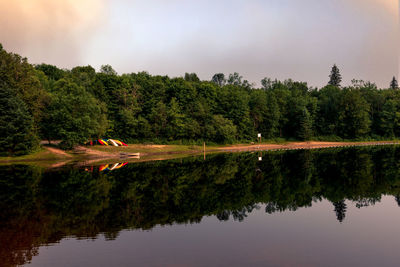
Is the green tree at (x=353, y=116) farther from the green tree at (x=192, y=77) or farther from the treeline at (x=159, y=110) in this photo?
the green tree at (x=192, y=77)

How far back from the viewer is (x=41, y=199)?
20.3 metres

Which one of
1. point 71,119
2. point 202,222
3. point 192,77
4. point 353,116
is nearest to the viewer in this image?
point 202,222

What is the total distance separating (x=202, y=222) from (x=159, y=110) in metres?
62.8

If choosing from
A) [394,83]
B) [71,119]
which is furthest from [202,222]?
[394,83]

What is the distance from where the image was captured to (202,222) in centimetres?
1531

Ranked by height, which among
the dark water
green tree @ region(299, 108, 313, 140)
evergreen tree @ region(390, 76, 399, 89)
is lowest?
the dark water

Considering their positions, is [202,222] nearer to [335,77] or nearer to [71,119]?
[71,119]

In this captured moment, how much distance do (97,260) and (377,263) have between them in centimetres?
889

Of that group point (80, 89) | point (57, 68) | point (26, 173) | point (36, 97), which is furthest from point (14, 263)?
point (57, 68)

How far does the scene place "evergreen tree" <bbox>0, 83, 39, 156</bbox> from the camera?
4434 centimetres

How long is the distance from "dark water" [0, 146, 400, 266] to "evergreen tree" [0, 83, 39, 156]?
2007 centimetres

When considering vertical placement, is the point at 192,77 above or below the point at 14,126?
above

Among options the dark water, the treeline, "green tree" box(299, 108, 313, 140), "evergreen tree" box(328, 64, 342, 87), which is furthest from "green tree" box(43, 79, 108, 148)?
"evergreen tree" box(328, 64, 342, 87)

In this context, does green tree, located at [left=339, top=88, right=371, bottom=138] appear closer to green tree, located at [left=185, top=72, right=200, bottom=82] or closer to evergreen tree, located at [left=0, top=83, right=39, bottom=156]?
green tree, located at [left=185, top=72, right=200, bottom=82]
